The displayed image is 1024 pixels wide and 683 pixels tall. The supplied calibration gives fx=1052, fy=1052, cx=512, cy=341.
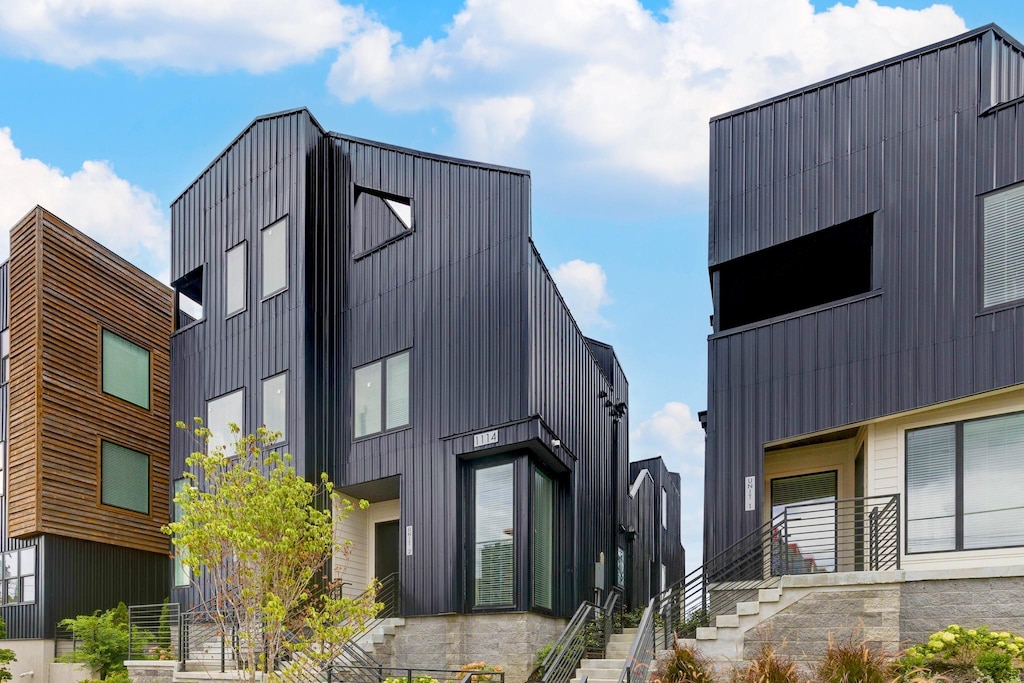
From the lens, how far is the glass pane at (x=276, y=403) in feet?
75.4

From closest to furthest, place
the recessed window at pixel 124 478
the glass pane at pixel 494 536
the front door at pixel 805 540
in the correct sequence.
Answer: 1. the front door at pixel 805 540
2. the glass pane at pixel 494 536
3. the recessed window at pixel 124 478

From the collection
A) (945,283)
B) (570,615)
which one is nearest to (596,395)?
→ (570,615)

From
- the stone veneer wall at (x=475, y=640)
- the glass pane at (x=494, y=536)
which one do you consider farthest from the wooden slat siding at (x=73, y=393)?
the glass pane at (x=494, y=536)

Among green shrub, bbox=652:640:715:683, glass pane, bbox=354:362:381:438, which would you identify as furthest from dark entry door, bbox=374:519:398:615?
green shrub, bbox=652:640:715:683

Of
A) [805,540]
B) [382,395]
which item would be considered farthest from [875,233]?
[382,395]

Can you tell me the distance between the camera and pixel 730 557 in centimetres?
1758

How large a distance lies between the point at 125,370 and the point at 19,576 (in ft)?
18.1

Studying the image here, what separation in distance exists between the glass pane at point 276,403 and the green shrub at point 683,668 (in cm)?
1121

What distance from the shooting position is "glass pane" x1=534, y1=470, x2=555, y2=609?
19.7m

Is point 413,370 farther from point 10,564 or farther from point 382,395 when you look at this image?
point 10,564

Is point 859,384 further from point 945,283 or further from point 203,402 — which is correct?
point 203,402

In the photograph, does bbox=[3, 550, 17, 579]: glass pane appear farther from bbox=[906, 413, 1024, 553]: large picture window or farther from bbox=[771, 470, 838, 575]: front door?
bbox=[906, 413, 1024, 553]: large picture window

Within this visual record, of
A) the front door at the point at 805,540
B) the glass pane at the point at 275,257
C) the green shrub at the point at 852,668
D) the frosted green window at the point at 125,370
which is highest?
the glass pane at the point at 275,257

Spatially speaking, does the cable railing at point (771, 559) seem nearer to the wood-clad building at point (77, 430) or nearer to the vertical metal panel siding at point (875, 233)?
the vertical metal panel siding at point (875, 233)
